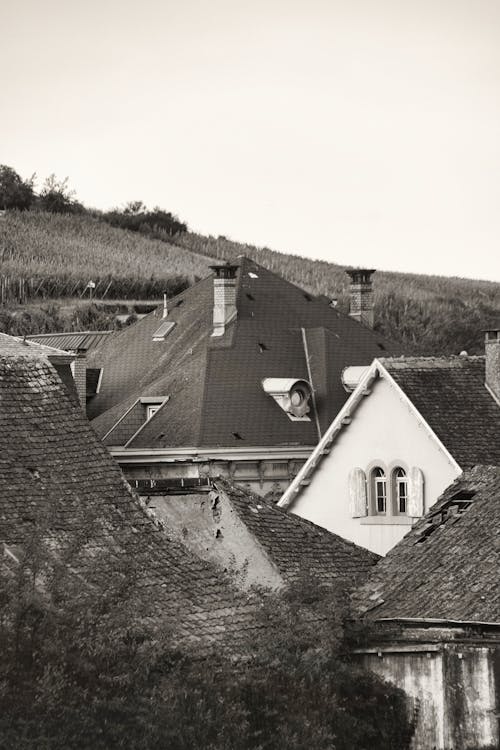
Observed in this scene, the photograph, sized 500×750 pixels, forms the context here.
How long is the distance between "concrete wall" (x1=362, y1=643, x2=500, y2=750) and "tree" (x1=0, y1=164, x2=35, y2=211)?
334 feet

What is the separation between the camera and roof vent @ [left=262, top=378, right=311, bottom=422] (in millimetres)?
53438

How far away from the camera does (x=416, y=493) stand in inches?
1686

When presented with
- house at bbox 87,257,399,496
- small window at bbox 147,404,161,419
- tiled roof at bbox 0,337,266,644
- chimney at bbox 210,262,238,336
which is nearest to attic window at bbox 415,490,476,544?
tiled roof at bbox 0,337,266,644

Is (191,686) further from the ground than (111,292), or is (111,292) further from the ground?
(111,292)

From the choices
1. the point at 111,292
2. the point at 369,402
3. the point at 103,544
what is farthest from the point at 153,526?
the point at 111,292

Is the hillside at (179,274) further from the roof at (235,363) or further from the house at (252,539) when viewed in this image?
the house at (252,539)

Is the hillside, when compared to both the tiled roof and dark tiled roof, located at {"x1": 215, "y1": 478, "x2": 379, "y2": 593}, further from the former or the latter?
the tiled roof

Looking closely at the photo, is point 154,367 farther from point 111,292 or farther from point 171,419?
point 111,292

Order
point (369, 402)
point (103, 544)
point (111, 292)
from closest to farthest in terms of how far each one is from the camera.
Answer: point (103, 544) → point (369, 402) → point (111, 292)

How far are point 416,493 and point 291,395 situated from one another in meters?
11.2

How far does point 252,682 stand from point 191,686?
1292 millimetres

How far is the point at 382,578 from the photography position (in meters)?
32.2

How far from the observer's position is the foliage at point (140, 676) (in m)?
24.7

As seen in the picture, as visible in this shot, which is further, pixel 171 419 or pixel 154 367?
pixel 154 367
